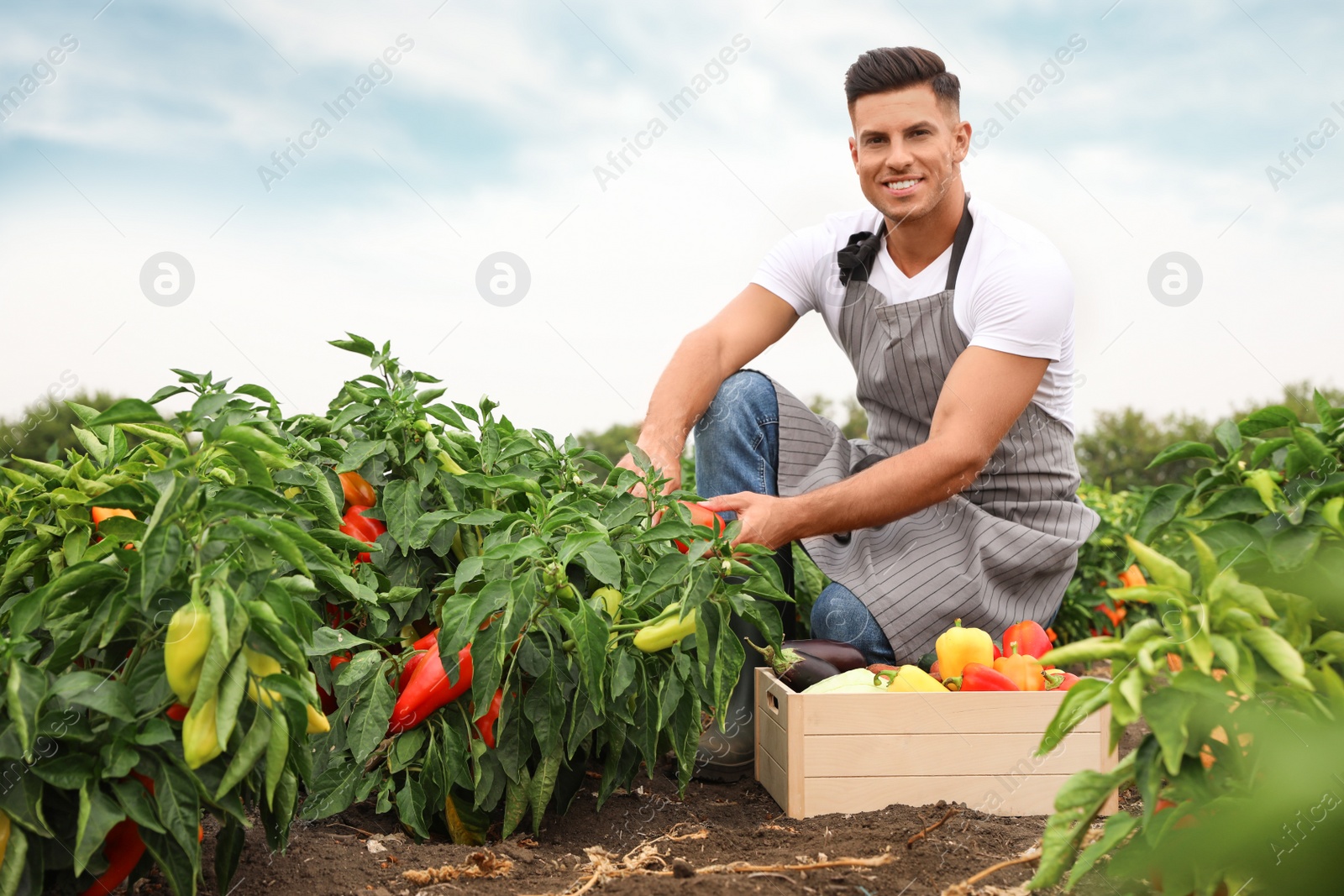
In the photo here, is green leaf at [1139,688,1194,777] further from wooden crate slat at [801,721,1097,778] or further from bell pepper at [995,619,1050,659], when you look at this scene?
bell pepper at [995,619,1050,659]

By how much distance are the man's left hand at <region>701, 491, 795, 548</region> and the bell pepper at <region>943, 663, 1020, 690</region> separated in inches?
23.5

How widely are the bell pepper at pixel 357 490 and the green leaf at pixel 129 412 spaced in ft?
2.44

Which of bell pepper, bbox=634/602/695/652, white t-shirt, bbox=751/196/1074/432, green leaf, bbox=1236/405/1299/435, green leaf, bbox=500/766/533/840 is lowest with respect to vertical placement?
green leaf, bbox=500/766/533/840

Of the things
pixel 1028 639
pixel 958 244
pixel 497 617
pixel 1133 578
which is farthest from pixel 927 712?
pixel 1133 578

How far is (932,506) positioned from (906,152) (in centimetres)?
123

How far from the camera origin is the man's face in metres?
3.57

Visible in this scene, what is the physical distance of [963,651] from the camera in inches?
113

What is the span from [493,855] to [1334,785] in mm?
1440

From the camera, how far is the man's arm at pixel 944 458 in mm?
2977

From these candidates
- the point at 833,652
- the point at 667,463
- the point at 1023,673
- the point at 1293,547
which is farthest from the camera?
the point at 667,463

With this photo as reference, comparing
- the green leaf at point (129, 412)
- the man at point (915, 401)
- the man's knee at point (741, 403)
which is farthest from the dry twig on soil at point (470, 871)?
the man's knee at point (741, 403)

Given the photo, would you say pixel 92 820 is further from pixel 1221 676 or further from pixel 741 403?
pixel 741 403

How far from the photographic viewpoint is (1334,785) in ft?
3.46

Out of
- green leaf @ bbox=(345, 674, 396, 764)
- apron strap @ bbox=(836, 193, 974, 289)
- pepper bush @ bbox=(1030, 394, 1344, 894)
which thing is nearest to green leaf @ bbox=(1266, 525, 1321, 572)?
pepper bush @ bbox=(1030, 394, 1344, 894)
